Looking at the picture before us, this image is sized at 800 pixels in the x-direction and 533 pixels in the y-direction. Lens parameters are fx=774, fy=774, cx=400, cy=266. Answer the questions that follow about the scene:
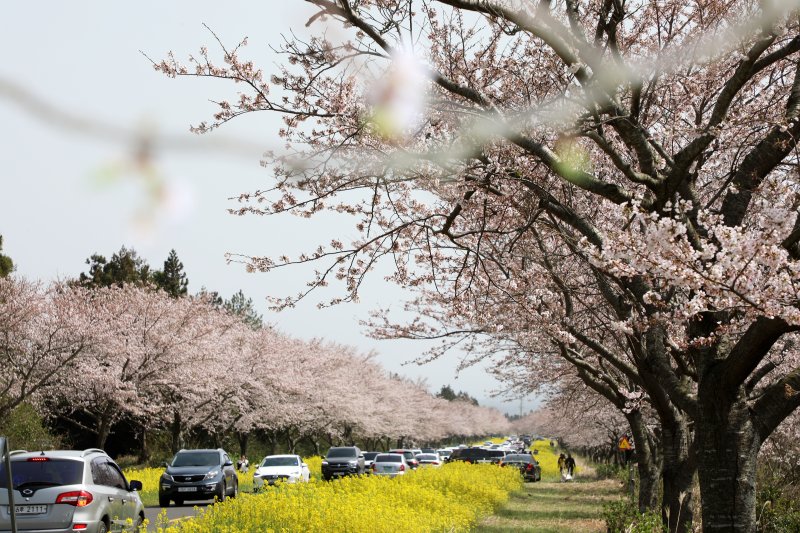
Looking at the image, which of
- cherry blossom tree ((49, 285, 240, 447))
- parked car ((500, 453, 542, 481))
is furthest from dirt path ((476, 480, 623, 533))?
cherry blossom tree ((49, 285, 240, 447))

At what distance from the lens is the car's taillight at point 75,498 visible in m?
9.59

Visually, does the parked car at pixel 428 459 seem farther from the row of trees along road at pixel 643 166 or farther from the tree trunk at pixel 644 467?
the row of trees along road at pixel 643 166

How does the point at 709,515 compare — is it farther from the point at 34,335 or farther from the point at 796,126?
the point at 34,335

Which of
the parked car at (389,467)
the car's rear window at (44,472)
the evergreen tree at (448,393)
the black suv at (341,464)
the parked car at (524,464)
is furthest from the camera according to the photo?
the evergreen tree at (448,393)

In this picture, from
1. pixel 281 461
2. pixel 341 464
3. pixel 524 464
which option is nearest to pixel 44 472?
pixel 281 461

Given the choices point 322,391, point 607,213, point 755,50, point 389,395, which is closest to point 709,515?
point 755,50

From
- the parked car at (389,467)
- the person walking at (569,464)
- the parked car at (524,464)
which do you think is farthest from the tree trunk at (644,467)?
the person walking at (569,464)

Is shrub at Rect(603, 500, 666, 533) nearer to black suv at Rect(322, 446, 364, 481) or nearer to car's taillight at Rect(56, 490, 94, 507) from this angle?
car's taillight at Rect(56, 490, 94, 507)

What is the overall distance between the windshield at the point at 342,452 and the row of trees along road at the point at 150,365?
6.71m

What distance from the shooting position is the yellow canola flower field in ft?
36.4

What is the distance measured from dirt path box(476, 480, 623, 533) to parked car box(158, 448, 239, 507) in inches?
289

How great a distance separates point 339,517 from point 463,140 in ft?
21.6

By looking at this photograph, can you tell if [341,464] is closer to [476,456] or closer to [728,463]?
[476,456]

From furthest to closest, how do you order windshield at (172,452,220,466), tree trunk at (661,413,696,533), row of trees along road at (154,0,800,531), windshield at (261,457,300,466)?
1. windshield at (261,457,300,466)
2. windshield at (172,452,220,466)
3. tree trunk at (661,413,696,533)
4. row of trees along road at (154,0,800,531)
